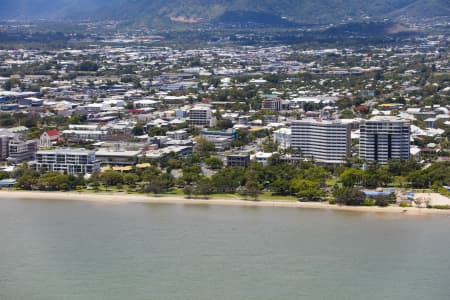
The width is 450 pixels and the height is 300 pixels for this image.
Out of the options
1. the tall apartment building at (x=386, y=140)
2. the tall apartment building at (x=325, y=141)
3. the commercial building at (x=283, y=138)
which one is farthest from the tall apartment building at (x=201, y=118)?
the tall apartment building at (x=386, y=140)

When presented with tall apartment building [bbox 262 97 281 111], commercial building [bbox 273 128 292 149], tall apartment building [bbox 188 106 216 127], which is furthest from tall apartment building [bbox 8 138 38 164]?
tall apartment building [bbox 262 97 281 111]

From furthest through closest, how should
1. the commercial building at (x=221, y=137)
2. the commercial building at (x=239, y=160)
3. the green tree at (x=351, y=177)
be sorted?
the commercial building at (x=221, y=137) < the commercial building at (x=239, y=160) < the green tree at (x=351, y=177)

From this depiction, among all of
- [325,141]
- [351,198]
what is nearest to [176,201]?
[351,198]

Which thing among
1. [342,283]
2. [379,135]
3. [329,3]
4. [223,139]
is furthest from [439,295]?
[329,3]

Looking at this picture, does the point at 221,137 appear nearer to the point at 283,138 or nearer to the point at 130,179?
the point at 283,138

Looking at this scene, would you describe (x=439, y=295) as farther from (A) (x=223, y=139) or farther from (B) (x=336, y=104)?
(B) (x=336, y=104)

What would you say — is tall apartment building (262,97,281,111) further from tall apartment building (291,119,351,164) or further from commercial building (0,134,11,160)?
commercial building (0,134,11,160)

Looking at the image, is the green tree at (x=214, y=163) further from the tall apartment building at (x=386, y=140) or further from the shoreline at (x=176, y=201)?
the tall apartment building at (x=386, y=140)
